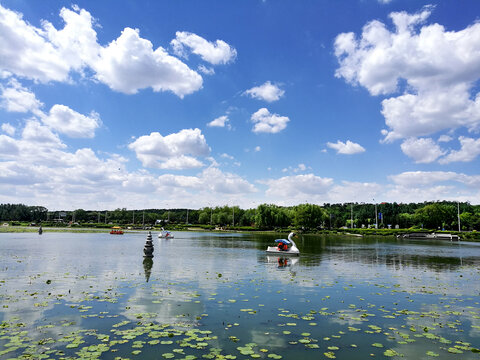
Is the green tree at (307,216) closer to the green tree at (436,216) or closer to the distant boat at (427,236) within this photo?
the distant boat at (427,236)

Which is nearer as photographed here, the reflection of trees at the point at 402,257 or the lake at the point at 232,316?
the lake at the point at 232,316

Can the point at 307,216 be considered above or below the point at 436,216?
below

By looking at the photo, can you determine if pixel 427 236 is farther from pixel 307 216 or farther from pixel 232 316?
pixel 232 316

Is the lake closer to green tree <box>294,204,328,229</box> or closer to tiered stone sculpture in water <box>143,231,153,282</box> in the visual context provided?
tiered stone sculpture in water <box>143,231,153,282</box>

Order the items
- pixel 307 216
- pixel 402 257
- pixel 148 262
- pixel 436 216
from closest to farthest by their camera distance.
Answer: pixel 148 262 → pixel 402 257 → pixel 307 216 → pixel 436 216

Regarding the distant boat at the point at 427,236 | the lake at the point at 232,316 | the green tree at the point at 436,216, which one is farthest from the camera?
the green tree at the point at 436,216

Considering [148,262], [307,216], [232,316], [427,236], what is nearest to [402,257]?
[148,262]

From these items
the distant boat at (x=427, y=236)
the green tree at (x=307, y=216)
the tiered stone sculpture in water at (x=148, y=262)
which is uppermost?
the green tree at (x=307, y=216)

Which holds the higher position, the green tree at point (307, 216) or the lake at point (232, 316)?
the green tree at point (307, 216)

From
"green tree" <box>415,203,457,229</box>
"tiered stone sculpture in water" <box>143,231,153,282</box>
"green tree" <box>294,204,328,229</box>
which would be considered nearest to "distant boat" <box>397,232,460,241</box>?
"green tree" <box>294,204,328,229</box>

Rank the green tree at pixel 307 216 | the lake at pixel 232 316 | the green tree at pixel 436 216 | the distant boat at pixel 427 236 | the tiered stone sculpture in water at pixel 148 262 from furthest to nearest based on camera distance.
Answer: the green tree at pixel 436 216
the green tree at pixel 307 216
the distant boat at pixel 427 236
the tiered stone sculpture in water at pixel 148 262
the lake at pixel 232 316

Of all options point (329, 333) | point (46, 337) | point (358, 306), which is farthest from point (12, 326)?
point (358, 306)

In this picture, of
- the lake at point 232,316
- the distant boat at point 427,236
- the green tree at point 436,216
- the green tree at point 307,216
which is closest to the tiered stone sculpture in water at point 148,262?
the lake at point 232,316

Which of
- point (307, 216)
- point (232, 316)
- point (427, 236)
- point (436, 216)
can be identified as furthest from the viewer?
point (436, 216)
